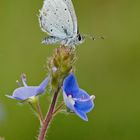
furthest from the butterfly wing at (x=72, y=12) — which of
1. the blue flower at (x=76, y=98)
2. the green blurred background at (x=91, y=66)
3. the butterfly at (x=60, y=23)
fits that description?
the green blurred background at (x=91, y=66)

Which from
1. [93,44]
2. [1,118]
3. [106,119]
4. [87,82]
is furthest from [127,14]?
[1,118]

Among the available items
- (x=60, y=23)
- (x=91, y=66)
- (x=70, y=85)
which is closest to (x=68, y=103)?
(x=70, y=85)

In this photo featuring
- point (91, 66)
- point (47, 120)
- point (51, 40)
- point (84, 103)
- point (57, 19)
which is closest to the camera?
point (47, 120)

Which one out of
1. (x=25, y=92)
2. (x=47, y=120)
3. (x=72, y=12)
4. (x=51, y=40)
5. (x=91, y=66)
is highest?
(x=91, y=66)

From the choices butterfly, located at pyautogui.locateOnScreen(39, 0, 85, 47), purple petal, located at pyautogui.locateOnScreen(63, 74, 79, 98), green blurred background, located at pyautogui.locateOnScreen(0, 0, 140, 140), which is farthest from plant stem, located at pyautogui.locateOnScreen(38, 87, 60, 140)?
green blurred background, located at pyautogui.locateOnScreen(0, 0, 140, 140)

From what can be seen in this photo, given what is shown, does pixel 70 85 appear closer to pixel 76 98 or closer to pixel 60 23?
pixel 76 98

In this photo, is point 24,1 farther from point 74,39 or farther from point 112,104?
point 74,39

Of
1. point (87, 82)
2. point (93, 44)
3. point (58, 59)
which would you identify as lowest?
point (58, 59)

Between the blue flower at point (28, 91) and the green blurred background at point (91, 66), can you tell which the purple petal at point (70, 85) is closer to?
the blue flower at point (28, 91)
